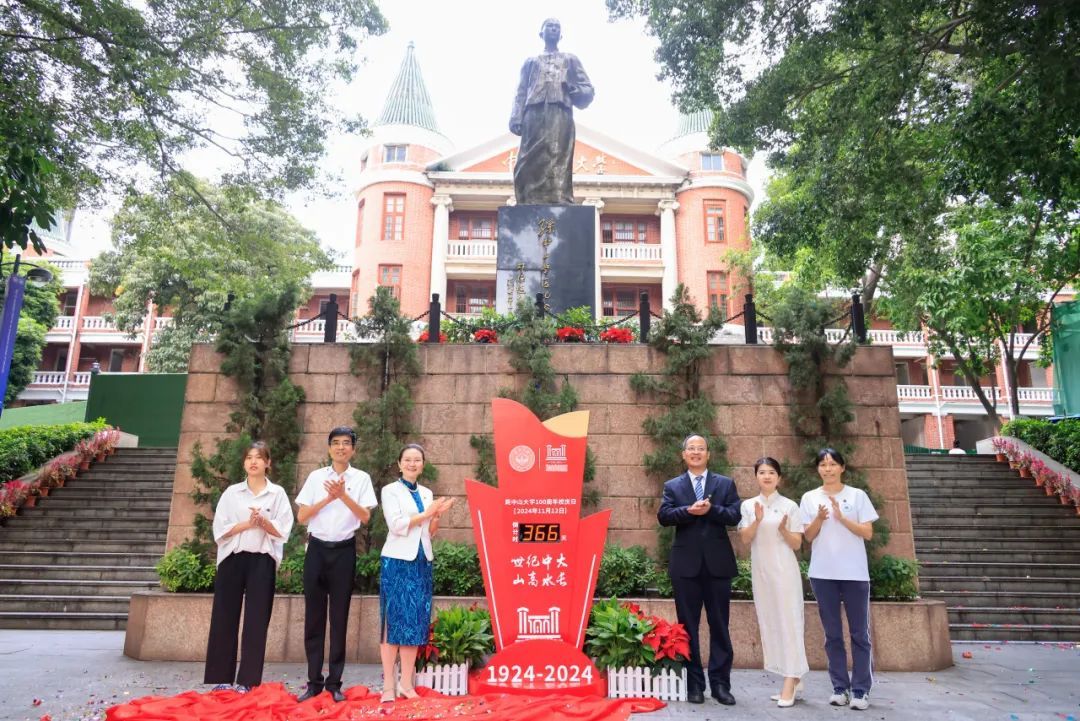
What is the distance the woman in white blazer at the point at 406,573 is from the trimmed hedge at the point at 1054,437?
11885 mm

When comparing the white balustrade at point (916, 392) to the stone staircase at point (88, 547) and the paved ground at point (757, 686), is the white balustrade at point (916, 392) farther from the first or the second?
the stone staircase at point (88, 547)

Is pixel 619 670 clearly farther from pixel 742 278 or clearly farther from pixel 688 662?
pixel 742 278

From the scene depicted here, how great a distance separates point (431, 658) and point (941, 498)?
10061 millimetres

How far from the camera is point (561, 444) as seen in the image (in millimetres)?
4840

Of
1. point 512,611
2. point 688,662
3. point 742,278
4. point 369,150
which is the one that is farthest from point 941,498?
point 369,150

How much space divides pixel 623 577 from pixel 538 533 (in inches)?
72.0

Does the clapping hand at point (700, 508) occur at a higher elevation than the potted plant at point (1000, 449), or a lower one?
lower

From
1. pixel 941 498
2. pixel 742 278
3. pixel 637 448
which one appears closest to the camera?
pixel 637 448

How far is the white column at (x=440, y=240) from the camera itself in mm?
25953

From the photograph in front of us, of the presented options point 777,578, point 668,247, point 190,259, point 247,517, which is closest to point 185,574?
point 247,517

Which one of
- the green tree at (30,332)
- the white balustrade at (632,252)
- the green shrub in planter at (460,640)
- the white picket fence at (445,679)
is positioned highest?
the white balustrade at (632,252)

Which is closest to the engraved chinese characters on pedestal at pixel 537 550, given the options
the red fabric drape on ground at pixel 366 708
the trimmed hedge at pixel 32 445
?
the red fabric drape on ground at pixel 366 708

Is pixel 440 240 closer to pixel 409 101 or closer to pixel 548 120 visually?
pixel 409 101

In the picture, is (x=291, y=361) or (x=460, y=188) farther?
(x=460, y=188)
